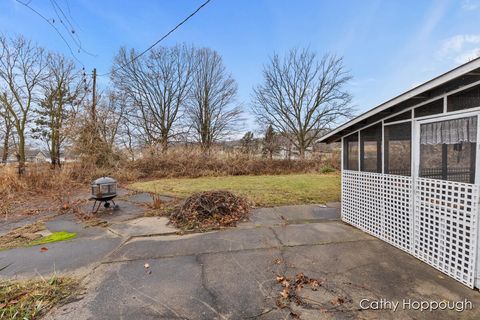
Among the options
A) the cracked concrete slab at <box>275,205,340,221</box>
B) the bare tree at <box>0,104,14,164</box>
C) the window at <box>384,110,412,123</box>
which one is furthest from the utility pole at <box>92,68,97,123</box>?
the window at <box>384,110,412,123</box>

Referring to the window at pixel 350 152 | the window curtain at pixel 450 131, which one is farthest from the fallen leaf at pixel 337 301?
the window at pixel 350 152

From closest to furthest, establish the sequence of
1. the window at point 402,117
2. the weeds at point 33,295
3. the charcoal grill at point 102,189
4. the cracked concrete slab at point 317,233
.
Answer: the weeds at point 33,295 → the window at point 402,117 → the cracked concrete slab at point 317,233 → the charcoal grill at point 102,189

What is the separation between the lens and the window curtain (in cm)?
244

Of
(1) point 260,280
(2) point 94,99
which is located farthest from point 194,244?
(2) point 94,99

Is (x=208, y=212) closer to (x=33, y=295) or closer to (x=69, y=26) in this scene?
(x=33, y=295)

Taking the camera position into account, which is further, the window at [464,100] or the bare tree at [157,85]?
the bare tree at [157,85]

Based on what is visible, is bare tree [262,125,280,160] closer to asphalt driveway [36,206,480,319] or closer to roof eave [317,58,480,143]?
roof eave [317,58,480,143]

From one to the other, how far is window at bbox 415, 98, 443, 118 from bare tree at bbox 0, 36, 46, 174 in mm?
A: 15612

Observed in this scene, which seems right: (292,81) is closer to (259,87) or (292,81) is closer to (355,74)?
(259,87)

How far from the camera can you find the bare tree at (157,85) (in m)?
17.1

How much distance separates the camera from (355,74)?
18.9 m

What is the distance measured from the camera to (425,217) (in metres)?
2.95

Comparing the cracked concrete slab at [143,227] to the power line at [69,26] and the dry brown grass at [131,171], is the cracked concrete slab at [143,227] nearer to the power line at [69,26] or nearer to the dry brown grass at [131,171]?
the dry brown grass at [131,171]

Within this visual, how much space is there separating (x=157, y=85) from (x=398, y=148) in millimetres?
18322
